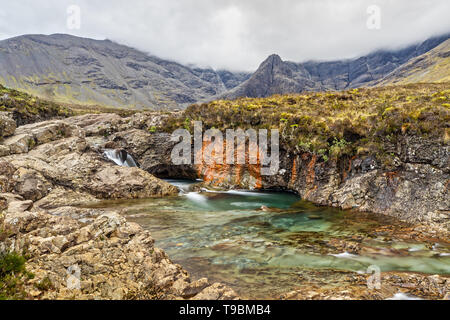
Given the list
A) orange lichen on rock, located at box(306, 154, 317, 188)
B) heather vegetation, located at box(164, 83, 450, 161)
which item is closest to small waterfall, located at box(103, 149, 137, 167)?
heather vegetation, located at box(164, 83, 450, 161)

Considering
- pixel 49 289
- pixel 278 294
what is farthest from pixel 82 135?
pixel 278 294

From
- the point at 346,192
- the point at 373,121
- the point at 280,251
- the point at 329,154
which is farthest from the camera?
the point at 329,154

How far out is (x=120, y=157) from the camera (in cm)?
2312

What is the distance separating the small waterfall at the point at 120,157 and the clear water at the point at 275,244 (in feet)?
25.9

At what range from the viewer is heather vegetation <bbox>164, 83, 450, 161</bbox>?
13844 mm

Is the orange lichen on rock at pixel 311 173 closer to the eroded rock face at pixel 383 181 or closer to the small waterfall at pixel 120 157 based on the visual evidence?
the eroded rock face at pixel 383 181

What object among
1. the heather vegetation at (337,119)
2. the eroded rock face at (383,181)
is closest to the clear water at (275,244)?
the eroded rock face at (383,181)

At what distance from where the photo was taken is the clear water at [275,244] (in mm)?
7023

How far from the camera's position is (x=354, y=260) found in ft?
25.6

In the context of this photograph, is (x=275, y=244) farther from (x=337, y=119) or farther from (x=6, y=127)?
(x=6, y=127)

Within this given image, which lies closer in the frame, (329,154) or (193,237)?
(193,237)

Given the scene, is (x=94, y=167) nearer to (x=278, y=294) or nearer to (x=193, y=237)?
(x=193, y=237)

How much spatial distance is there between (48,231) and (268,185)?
55.6 feet

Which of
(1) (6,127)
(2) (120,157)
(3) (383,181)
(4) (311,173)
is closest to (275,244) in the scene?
(3) (383,181)
